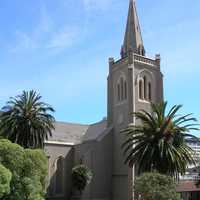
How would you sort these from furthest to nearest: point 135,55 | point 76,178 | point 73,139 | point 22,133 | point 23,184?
point 73,139
point 135,55
point 76,178
point 22,133
point 23,184

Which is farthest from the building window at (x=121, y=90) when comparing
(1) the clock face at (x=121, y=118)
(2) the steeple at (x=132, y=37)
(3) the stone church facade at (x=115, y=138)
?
(2) the steeple at (x=132, y=37)

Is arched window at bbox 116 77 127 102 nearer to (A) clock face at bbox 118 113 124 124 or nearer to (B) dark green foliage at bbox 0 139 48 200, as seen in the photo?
(A) clock face at bbox 118 113 124 124

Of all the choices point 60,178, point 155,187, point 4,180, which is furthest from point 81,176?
point 4,180

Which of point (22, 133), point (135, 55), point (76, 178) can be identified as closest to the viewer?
point (22, 133)

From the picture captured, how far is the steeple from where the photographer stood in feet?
207

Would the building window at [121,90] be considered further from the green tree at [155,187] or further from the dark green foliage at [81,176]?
the green tree at [155,187]

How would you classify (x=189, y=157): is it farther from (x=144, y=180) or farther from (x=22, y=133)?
(x=22, y=133)

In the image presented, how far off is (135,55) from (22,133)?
22419 millimetres

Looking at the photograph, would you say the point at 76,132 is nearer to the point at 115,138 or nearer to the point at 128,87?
the point at 115,138

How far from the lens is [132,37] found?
2496 inches

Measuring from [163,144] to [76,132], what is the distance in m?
29.9

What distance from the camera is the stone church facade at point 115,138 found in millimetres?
59281

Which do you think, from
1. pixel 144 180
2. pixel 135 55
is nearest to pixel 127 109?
pixel 135 55

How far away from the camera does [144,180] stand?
36.8 metres
